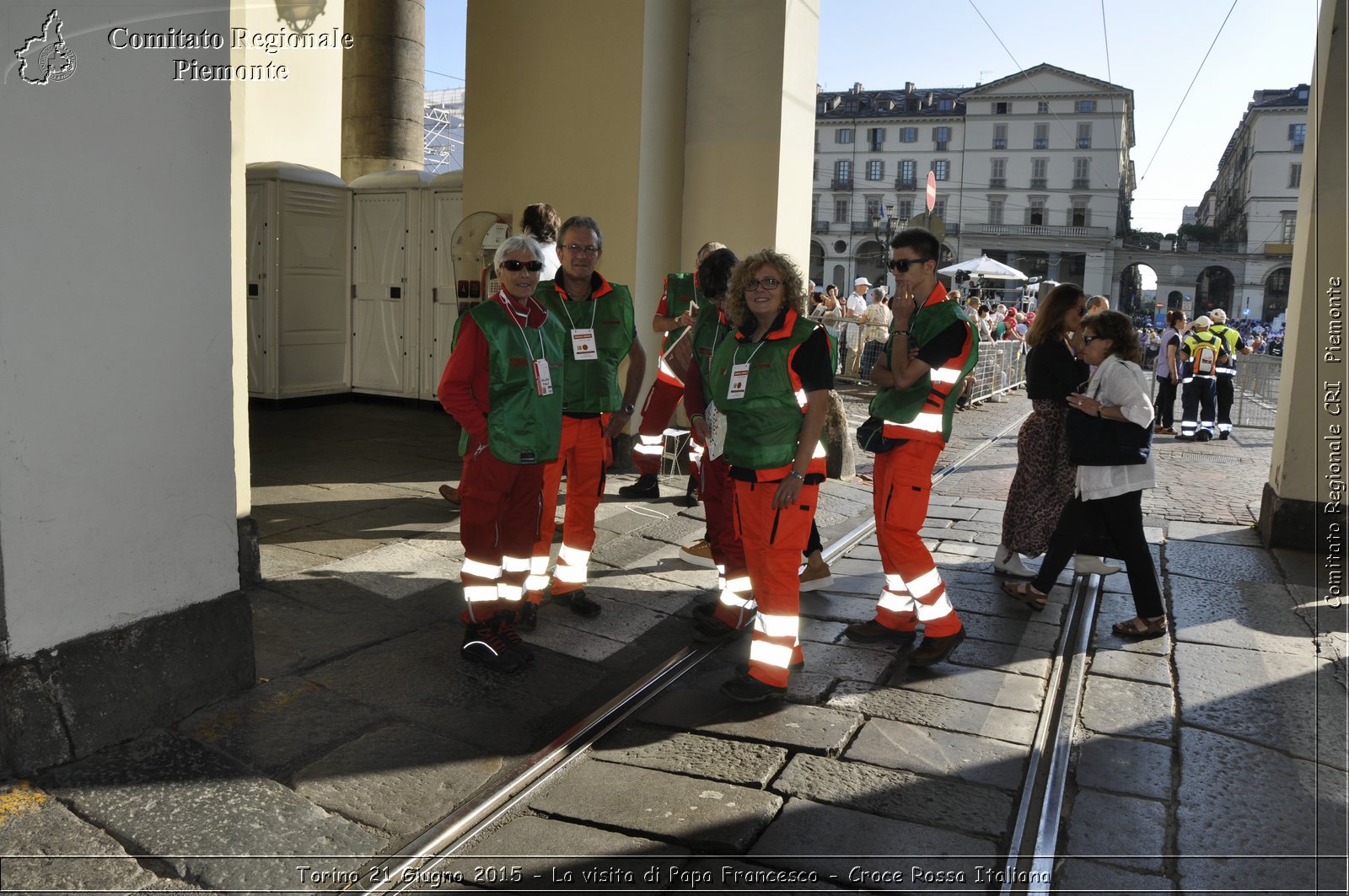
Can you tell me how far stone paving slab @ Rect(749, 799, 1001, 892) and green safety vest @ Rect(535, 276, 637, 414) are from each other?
2.51 meters

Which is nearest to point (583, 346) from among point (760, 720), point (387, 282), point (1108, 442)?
point (760, 720)

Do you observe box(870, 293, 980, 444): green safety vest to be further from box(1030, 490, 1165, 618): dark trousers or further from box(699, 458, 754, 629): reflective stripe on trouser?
box(1030, 490, 1165, 618): dark trousers

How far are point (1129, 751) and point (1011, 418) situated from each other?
1318 centimetres

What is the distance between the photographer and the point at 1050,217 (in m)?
79.8

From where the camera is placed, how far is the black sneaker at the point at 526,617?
5.27 m

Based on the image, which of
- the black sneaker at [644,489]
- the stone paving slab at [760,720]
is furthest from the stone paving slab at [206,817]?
the black sneaker at [644,489]

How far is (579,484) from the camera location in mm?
5535

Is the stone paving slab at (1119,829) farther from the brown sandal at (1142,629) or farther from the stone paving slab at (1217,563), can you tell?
the stone paving slab at (1217,563)

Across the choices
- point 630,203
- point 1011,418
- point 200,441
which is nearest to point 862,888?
point 200,441

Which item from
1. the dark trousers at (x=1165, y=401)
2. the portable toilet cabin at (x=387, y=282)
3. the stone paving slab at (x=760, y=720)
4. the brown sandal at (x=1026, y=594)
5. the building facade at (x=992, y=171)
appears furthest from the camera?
the building facade at (x=992, y=171)

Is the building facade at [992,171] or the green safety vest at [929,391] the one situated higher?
the building facade at [992,171]

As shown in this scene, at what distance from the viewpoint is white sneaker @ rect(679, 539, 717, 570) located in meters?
6.70

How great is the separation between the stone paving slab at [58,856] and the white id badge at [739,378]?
2.64 meters

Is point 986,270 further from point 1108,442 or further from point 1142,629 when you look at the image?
point 1142,629
